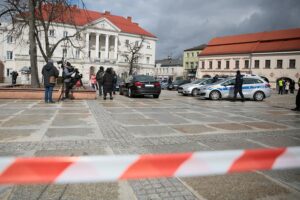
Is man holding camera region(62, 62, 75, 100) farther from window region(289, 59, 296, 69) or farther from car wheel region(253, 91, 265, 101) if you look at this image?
window region(289, 59, 296, 69)

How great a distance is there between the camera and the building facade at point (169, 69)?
12364 cm

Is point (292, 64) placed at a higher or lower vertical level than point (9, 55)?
lower

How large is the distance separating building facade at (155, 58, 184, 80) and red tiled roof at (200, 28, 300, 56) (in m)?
31.9

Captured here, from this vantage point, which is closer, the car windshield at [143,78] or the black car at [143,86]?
the black car at [143,86]

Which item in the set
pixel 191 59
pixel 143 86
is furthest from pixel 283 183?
pixel 191 59

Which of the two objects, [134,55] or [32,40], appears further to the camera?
[134,55]

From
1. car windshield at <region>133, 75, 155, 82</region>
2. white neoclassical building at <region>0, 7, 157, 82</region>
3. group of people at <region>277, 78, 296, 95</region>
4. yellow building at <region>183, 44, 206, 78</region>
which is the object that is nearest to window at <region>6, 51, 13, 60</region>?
white neoclassical building at <region>0, 7, 157, 82</region>

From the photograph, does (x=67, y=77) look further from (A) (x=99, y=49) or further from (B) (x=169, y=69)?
(B) (x=169, y=69)

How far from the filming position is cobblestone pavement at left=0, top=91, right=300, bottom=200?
13.8ft

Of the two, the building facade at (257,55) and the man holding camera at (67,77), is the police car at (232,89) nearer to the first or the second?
the man holding camera at (67,77)

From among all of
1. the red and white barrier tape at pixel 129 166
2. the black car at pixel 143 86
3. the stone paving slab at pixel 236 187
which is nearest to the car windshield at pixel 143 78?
the black car at pixel 143 86

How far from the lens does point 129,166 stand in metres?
2.44

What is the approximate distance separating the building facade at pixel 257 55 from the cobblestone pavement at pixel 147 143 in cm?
5968

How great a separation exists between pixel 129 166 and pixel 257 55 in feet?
257
